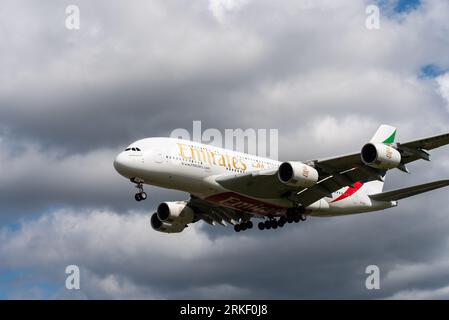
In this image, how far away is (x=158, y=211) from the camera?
6197cm

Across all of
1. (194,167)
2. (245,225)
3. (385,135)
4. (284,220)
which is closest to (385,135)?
(385,135)

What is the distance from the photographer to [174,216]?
6084 centimetres

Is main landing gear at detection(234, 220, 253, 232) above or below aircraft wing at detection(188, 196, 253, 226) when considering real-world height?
below

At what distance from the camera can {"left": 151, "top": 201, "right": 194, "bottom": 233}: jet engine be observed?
60.8m

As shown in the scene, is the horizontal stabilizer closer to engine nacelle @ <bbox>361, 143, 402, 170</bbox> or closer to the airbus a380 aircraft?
the airbus a380 aircraft

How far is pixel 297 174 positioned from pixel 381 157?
5.83m

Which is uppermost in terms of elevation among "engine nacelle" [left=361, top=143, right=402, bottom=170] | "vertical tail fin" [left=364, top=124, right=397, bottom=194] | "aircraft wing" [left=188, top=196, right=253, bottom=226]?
"vertical tail fin" [left=364, top=124, right=397, bottom=194]

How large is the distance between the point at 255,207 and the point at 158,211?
31.1 ft

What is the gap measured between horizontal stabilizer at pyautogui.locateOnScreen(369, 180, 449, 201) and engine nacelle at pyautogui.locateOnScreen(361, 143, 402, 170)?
604cm

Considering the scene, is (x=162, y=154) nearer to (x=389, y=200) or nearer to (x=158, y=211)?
(x=158, y=211)

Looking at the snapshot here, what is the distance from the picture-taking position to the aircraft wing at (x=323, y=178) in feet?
161

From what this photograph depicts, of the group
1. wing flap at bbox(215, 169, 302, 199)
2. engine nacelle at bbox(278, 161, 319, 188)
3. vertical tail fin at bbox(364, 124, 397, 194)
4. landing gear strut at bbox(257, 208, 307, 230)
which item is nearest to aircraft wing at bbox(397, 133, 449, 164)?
engine nacelle at bbox(278, 161, 319, 188)
